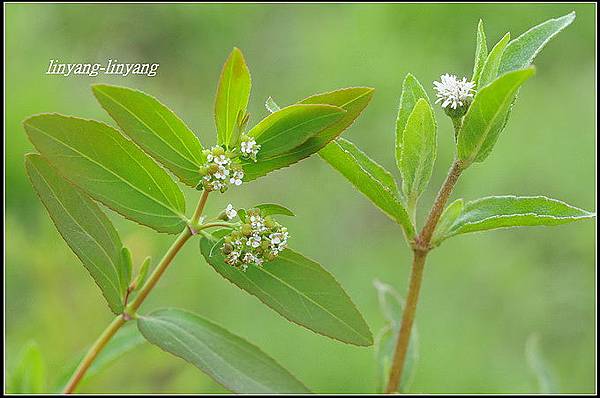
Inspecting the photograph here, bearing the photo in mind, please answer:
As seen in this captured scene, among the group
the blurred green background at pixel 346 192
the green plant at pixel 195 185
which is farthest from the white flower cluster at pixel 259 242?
the blurred green background at pixel 346 192

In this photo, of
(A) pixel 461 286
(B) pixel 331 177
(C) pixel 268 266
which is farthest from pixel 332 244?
(C) pixel 268 266

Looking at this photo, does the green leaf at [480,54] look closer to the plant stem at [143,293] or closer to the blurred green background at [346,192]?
the plant stem at [143,293]

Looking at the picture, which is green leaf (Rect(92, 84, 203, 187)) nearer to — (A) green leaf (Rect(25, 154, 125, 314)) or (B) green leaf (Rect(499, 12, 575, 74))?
(A) green leaf (Rect(25, 154, 125, 314))

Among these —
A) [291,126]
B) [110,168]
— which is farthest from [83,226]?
[291,126]

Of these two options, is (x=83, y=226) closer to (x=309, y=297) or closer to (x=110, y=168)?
(x=110, y=168)

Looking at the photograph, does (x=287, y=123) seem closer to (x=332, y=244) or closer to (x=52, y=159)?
(x=52, y=159)

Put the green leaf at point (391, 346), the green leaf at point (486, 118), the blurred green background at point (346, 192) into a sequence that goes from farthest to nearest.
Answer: the blurred green background at point (346, 192) < the green leaf at point (391, 346) < the green leaf at point (486, 118)
